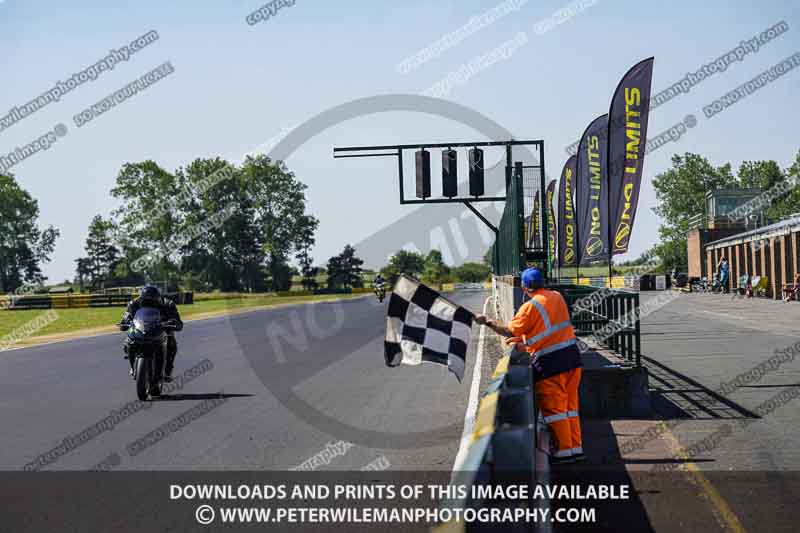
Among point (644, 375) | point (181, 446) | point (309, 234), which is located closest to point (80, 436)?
point (181, 446)

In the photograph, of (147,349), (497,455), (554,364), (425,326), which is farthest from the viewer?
(147,349)

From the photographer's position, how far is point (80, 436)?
27.8 ft

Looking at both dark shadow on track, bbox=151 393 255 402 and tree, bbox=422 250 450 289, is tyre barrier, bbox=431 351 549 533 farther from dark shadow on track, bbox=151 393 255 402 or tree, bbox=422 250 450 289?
tree, bbox=422 250 450 289

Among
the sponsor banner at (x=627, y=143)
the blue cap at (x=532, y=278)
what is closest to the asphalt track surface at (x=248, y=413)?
the blue cap at (x=532, y=278)

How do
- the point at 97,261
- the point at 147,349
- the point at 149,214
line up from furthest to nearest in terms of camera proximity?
1. the point at 97,261
2. the point at 149,214
3. the point at 147,349

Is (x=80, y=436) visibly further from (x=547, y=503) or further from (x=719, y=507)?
(x=719, y=507)

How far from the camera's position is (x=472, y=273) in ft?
338

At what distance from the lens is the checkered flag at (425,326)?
6.39m

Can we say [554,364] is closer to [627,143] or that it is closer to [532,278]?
[532,278]

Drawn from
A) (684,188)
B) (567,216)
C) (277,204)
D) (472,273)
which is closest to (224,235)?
(277,204)

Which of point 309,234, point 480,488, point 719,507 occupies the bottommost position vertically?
point 719,507

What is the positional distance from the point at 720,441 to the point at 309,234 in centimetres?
9569

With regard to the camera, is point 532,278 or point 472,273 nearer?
point 532,278

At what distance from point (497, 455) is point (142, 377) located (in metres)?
8.03
